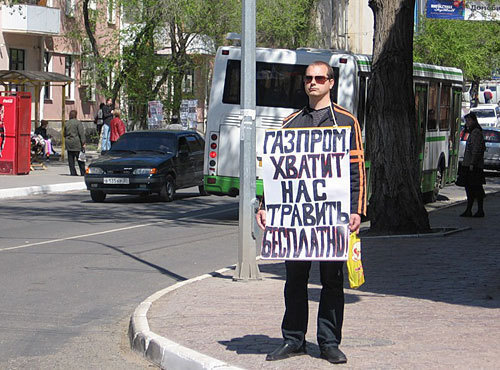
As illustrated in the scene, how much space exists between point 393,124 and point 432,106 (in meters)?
7.82

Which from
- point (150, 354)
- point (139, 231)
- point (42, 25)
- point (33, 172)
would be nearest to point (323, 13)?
point (42, 25)

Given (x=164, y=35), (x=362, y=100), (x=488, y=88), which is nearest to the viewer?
(x=362, y=100)

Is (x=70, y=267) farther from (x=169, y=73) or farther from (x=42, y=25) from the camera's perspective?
(x=42, y=25)

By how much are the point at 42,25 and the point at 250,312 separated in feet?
139

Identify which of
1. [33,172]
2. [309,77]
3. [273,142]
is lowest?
[33,172]

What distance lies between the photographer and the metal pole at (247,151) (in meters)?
10.8

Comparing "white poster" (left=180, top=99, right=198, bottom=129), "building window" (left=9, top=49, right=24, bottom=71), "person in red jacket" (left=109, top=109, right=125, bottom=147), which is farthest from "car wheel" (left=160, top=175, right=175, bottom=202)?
"building window" (left=9, top=49, right=24, bottom=71)

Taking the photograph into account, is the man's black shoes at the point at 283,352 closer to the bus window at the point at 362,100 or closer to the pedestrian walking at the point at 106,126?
the bus window at the point at 362,100

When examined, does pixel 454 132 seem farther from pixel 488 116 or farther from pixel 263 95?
pixel 488 116

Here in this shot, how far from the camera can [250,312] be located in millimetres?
8953

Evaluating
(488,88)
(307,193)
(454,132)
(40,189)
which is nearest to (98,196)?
(40,189)

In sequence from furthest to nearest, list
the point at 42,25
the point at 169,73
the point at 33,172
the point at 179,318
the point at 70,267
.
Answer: the point at 42,25
the point at 169,73
the point at 33,172
the point at 70,267
the point at 179,318

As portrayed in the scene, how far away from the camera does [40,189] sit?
1016 inches

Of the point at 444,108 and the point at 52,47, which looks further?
the point at 52,47
